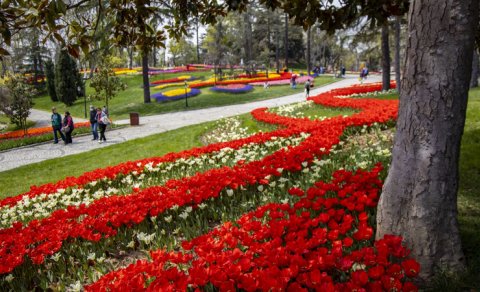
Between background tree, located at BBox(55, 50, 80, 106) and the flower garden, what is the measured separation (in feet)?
122

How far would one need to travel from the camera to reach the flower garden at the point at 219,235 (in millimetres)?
2691

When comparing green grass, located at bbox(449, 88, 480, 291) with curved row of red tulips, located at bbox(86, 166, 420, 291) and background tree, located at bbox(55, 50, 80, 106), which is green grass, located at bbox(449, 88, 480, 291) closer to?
curved row of red tulips, located at bbox(86, 166, 420, 291)

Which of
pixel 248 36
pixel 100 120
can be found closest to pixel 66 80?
pixel 100 120

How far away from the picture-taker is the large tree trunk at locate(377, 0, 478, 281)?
2.81 metres

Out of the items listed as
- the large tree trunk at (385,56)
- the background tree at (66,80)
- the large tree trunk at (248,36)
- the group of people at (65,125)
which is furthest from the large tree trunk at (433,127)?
the large tree trunk at (248,36)

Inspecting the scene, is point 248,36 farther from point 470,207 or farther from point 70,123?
point 470,207

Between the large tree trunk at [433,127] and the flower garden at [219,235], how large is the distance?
258mm

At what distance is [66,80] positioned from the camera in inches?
1613

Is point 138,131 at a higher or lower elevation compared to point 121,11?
lower

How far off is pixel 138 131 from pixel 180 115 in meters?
5.75

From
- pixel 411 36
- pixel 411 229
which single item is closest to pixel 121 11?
pixel 411 36

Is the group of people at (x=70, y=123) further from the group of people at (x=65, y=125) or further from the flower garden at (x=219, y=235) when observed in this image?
the flower garden at (x=219, y=235)

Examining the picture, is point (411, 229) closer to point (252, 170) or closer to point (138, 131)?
point (252, 170)

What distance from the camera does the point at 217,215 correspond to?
193 inches
